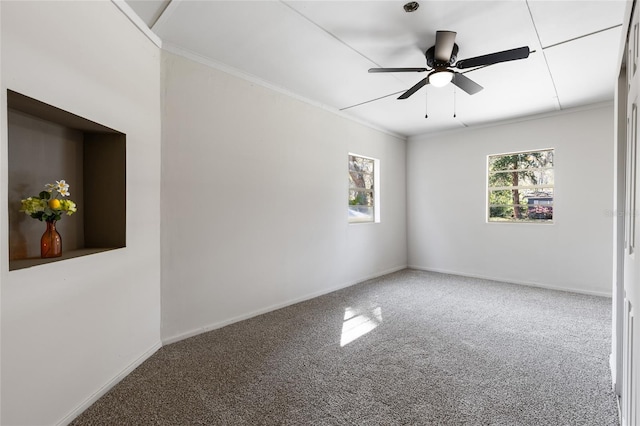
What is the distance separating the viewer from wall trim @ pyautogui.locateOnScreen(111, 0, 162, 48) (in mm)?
2123

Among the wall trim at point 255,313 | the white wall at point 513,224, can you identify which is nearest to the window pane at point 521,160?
the white wall at point 513,224

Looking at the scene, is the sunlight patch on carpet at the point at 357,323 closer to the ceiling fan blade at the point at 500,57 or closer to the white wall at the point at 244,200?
the white wall at the point at 244,200

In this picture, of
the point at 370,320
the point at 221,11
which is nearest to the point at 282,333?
the point at 370,320

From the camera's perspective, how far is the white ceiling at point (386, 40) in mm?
2223

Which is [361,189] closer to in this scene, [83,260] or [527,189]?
[527,189]

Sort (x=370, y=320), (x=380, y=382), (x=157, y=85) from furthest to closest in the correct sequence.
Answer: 1. (x=370, y=320)
2. (x=157, y=85)
3. (x=380, y=382)

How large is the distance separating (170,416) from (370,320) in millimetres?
2109

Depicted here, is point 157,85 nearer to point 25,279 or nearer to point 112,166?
point 112,166

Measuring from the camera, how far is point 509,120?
4891mm

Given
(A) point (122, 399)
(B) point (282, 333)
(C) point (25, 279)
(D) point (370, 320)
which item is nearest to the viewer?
(C) point (25, 279)

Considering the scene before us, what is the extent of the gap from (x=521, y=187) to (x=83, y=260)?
5.72 m

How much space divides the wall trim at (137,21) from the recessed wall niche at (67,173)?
86cm

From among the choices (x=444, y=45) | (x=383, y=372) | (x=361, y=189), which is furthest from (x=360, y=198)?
(x=383, y=372)

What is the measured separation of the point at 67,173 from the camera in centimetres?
210
